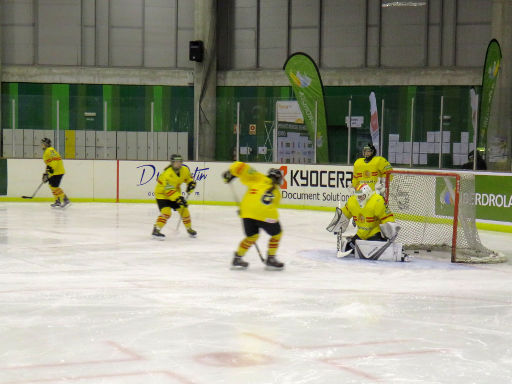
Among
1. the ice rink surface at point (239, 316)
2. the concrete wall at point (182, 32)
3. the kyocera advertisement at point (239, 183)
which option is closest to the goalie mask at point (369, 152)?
the ice rink surface at point (239, 316)

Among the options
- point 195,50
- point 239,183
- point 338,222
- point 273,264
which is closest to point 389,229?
point 338,222

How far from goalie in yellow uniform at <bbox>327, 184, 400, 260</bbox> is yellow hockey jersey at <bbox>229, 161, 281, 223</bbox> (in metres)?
1.40

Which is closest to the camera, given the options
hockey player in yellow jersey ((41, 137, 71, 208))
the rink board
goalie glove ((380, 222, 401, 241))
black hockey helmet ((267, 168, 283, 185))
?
black hockey helmet ((267, 168, 283, 185))

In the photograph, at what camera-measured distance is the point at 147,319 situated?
19.7 ft

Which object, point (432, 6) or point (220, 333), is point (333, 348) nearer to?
point (220, 333)

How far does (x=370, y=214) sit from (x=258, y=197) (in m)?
1.69

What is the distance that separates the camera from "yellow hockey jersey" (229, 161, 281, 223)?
8305 mm

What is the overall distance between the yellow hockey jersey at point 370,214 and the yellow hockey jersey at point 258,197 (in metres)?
1.45

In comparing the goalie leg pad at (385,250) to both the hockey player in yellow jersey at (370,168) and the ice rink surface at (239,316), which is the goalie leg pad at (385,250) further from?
the hockey player in yellow jersey at (370,168)

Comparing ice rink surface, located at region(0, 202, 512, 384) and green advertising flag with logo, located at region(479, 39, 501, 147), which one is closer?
ice rink surface, located at region(0, 202, 512, 384)

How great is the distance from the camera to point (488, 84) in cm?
1689

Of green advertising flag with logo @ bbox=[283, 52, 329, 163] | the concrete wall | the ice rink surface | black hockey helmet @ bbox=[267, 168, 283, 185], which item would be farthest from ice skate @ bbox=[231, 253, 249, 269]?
the concrete wall

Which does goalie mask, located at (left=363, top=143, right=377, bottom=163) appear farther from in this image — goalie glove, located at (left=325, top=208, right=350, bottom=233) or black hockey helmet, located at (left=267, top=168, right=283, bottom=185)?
black hockey helmet, located at (left=267, top=168, right=283, bottom=185)

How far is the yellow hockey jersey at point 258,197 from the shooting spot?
27.2 feet
